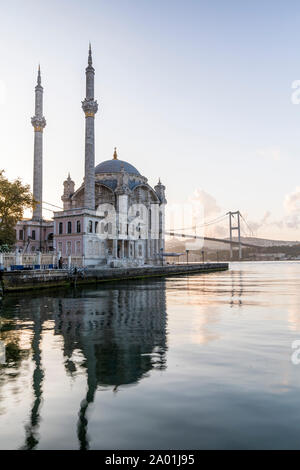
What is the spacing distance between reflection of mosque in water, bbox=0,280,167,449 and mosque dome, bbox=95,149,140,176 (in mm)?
54631

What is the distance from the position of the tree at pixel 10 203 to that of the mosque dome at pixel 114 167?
4052 cm

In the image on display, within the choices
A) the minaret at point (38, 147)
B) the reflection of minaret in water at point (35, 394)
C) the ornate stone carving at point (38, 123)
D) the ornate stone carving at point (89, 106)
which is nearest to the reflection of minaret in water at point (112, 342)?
the reflection of minaret in water at point (35, 394)

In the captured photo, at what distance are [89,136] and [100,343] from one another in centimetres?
4573

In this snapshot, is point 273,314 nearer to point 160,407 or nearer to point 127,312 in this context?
point 127,312

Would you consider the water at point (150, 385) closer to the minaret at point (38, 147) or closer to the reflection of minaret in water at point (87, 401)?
the reflection of minaret in water at point (87, 401)

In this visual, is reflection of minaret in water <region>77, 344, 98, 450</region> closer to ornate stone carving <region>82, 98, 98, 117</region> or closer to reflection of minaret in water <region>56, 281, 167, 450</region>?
reflection of minaret in water <region>56, 281, 167, 450</region>

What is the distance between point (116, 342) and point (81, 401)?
4138 mm

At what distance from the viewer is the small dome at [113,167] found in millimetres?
70250

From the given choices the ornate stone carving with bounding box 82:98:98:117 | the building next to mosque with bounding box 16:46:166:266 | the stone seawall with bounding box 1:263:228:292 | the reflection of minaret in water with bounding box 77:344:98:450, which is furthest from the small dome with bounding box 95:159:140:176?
the reflection of minaret in water with bounding box 77:344:98:450

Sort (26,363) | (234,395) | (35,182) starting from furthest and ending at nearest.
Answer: (35,182) < (26,363) < (234,395)

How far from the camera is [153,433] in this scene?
183 inches

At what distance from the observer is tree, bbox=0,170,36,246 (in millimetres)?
28719

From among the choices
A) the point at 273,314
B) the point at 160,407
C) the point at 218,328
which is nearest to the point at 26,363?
the point at 160,407

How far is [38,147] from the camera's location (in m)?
57.4
